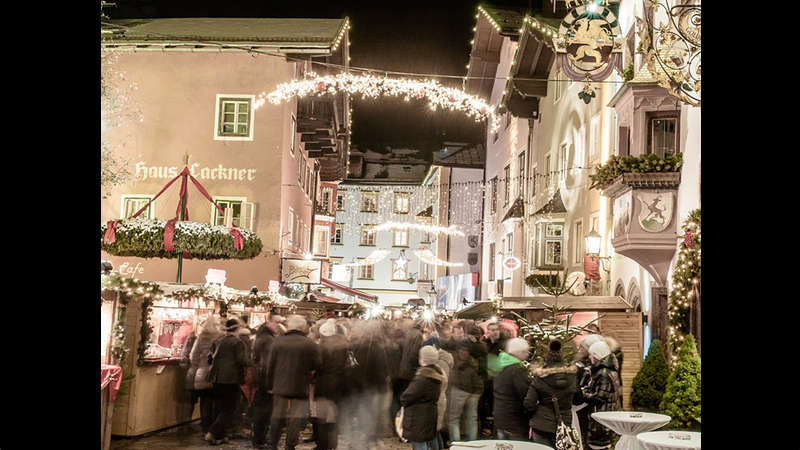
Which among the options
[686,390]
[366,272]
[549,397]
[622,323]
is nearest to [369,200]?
[366,272]

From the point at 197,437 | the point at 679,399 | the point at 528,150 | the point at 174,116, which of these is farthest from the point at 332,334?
the point at 528,150

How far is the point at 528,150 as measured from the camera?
1177 inches

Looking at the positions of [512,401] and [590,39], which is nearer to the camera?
[512,401]

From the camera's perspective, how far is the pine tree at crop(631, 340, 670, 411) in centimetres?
1308

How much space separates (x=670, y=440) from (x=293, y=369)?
178 inches

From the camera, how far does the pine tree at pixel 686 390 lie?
32.8 ft

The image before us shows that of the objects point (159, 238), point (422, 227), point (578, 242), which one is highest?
point (422, 227)

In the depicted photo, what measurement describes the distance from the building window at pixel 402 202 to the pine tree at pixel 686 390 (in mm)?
50312

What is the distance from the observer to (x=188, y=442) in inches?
438

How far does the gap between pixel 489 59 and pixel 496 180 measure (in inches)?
226

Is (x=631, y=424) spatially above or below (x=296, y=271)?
below

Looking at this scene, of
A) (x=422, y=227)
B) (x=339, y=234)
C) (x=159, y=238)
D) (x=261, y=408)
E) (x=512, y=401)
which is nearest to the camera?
(x=512, y=401)

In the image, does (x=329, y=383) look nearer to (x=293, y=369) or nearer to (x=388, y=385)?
(x=293, y=369)

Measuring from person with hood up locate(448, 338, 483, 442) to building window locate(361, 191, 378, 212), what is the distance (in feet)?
166
